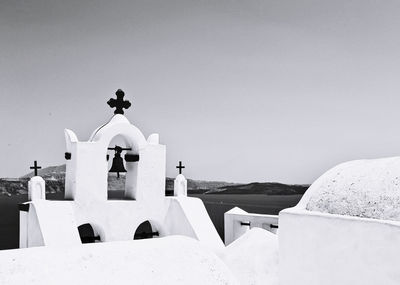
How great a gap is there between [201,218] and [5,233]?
6303cm

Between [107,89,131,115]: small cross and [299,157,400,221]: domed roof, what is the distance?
5.66 meters

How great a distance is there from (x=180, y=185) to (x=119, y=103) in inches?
117

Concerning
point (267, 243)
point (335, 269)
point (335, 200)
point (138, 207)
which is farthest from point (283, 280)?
point (138, 207)

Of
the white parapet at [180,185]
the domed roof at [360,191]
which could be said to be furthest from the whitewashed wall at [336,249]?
the white parapet at [180,185]

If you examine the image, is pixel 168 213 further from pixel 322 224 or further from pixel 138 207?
pixel 322 224

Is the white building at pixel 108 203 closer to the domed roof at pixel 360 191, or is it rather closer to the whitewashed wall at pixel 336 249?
the whitewashed wall at pixel 336 249

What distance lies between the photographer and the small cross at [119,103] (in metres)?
9.97

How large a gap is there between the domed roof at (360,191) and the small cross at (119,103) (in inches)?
223

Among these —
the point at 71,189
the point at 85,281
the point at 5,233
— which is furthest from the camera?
the point at 5,233

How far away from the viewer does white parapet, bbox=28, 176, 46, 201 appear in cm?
909

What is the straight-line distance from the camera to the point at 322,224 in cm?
505

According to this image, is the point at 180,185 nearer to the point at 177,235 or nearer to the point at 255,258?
the point at 255,258

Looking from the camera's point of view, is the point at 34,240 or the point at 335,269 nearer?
the point at 335,269

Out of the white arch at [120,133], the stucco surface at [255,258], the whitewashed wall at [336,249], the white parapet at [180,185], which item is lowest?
the stucco surface at [255,258]
